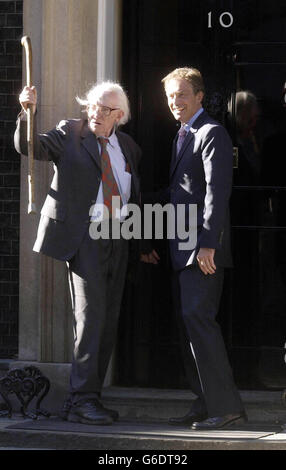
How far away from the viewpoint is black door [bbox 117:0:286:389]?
27.1ft

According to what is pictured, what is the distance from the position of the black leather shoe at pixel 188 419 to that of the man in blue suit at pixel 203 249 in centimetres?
2

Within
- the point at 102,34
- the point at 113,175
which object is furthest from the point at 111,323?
the point at 102,34

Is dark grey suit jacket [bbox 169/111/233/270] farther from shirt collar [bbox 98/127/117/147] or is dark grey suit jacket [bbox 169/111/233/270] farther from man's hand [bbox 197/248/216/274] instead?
shirt collar [bbox 98/127/117/147]

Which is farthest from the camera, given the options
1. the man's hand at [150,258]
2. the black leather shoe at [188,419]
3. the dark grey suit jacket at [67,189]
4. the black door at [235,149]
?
the black door at [235,149]

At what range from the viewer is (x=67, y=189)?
7.67 m

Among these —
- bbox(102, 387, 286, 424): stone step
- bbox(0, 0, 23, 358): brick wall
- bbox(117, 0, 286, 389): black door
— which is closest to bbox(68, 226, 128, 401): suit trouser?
bbox(102, 387, 286, 424): stone step

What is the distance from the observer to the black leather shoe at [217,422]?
7500 millimetres

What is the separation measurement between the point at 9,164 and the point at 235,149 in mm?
1427

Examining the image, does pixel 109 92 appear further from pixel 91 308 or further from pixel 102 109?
pixel 91 308

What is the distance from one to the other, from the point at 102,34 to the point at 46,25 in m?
0.34

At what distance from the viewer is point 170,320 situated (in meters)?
8.42

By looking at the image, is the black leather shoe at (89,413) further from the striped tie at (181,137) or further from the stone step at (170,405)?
the striped tie at (181,137)

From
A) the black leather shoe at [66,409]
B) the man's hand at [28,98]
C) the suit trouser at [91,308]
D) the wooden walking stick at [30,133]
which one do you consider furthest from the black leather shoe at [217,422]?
the man's hand at [28,98]
